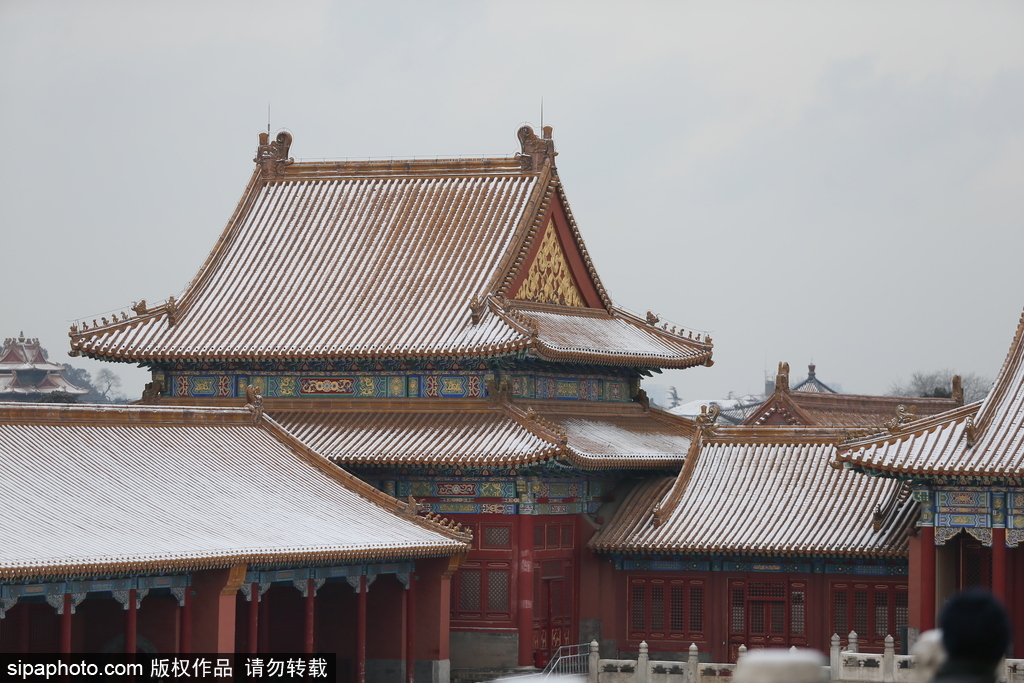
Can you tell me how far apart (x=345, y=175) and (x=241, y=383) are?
23.8ft

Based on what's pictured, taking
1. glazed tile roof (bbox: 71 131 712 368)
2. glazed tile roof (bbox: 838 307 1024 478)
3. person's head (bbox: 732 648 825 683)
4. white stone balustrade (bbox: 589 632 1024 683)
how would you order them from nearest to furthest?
person's head (bbox: 732 648 825 683), glazed tile roof (bbox: 838 307 1024 478), white stone balustrade (bbox: 589 632 1024 683), glazed tile roof (bbox: 71 131 712 368)

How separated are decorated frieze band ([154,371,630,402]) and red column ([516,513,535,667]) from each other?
3293 millimetres

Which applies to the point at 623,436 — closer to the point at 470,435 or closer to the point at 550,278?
the point at 550,278

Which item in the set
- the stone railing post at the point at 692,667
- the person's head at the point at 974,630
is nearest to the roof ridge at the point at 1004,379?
the stone railing post at the point at 692,667

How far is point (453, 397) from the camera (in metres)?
38.7

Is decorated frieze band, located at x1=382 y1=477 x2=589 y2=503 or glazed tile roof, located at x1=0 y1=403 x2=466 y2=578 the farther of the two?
decorated frieze band, located at x1=382 y1=477 x2=589 y2=503

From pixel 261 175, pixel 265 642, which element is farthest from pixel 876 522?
pixel 261 175

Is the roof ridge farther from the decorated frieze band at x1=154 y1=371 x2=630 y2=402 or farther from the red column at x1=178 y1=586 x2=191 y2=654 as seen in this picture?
the red column at x1=178 y1=586 x2=191 y2=654

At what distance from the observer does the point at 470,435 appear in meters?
37.2

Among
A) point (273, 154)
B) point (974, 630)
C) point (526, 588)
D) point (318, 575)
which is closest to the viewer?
point (974, 630)

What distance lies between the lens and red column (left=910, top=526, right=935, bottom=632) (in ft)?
109

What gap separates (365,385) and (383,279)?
328cm

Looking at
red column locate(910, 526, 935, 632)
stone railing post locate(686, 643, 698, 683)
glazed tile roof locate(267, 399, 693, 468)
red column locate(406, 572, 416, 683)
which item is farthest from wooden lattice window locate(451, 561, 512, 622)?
red column locate(910, 526, 935, 632)

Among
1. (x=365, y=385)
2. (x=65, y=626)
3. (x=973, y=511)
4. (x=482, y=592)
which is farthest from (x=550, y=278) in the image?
(x=65, y=626)
